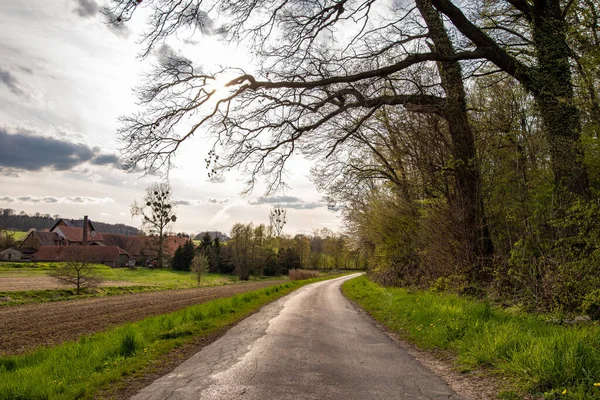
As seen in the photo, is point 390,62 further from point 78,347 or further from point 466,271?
point 78,347

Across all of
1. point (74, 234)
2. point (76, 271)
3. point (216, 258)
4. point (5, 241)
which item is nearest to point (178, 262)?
point (216, 258)

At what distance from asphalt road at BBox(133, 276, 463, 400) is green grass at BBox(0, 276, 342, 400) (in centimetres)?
85

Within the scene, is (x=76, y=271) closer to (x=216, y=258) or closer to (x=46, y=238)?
(x=216, y=258)

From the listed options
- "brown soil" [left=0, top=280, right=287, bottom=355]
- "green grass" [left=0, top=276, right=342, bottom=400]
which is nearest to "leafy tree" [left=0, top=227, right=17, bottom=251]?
"brown soil" [left=0, top=280, right=287, bottom=355]

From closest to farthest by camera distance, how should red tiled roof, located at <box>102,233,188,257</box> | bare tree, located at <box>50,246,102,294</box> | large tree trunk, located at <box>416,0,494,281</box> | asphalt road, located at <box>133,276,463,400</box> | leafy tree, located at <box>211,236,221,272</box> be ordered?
asphalt road, located at <box>133,276,463,400</box>, large tree trunk, located at <box>416,0,494,281</box>, bare tree, located at <box>50,246,102,294</box>, leafy tree, located at <box>211,236,221,272</box>, red tiled roof, located at <box>102,233,188,257</box>

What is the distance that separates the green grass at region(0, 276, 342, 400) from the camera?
5211 mm

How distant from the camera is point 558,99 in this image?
779 centimetres

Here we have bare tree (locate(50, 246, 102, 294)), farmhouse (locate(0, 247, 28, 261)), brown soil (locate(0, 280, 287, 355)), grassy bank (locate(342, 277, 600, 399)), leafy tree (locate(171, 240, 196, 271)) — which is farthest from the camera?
farmhouse (locate(0, 247, 28, 261))

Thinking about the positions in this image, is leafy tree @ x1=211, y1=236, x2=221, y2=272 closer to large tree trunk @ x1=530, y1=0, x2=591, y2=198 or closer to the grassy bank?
the grassy bank

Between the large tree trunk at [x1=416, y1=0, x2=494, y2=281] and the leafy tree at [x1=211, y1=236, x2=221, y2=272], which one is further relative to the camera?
the leafy tree at [x1=211, y1=236, x2=221, y2=272]

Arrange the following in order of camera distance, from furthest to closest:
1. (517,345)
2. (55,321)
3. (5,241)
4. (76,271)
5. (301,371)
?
(5,241)
(76,271)
(55,321)
(301,371)
(517,345)

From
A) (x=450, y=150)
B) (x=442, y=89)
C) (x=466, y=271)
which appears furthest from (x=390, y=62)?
(x=466, y=271)

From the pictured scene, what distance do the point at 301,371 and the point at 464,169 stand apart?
25.6ft

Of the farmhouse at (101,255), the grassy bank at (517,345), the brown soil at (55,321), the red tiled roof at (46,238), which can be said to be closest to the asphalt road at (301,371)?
the grassy bank at (517,345)
